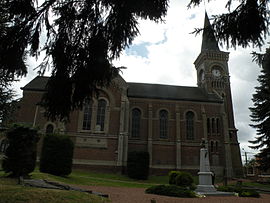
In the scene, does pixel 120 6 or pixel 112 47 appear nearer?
pixel 120 6

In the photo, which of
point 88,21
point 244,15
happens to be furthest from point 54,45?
point 244,15

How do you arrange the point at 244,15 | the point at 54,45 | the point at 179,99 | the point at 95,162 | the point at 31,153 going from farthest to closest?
the point at 179,99 → the point at 95,162 → the point at 31,153 → the point at 54,45 → the point at 244,15

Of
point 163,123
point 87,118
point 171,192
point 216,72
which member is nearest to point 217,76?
point 216,72

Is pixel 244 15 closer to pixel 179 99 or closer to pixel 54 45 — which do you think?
pixel 54 45

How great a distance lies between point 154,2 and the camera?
4.73 metres

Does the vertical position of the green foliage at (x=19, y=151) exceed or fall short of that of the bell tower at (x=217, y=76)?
it falls short

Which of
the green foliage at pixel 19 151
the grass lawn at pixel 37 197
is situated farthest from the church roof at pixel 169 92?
the grass lawn at pixel 37 197

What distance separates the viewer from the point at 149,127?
32.9 metres

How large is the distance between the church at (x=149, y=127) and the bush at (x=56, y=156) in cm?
890

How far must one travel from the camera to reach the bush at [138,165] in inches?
1057

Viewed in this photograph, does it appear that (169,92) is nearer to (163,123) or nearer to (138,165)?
(163,123)

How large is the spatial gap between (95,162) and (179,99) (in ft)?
49.7

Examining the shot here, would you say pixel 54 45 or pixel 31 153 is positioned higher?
pixel 54 45

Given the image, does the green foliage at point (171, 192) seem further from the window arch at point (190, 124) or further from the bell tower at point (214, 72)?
the bell tower at point (214, 72)
